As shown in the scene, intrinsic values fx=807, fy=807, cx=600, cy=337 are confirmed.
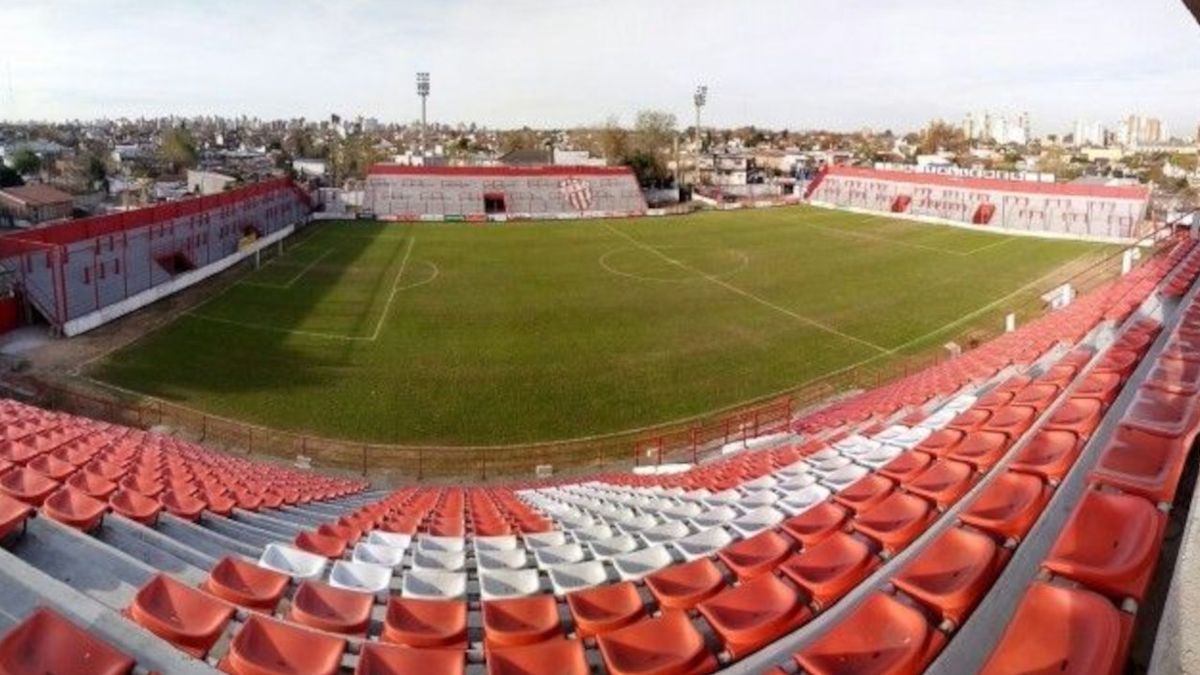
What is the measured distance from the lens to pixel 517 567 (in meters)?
7.87

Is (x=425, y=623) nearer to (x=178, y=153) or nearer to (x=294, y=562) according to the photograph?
(x=294, y=562)

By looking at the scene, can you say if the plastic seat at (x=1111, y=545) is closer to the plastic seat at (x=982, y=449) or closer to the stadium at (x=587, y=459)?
the stadium at (x=587, y=459)

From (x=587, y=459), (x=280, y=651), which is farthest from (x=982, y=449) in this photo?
(x=587, y=459)

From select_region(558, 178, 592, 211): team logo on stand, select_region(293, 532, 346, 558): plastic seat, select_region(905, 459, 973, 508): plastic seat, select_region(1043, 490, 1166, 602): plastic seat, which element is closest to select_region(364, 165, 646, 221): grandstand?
select_region(558, 178, 592, 211): team logo on stand

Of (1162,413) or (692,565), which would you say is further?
(1162,413)

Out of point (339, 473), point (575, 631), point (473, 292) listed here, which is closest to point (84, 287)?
point (473, 292)

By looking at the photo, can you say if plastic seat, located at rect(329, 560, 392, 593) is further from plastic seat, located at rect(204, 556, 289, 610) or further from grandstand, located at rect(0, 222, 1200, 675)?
plastic seat, located at rect(204, 556, 289, 610)

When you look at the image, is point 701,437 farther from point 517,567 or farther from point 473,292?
point 473,292

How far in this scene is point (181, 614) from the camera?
5.40 metres

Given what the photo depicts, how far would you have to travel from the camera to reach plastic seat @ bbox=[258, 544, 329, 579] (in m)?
7.27

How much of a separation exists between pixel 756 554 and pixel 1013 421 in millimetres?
4049

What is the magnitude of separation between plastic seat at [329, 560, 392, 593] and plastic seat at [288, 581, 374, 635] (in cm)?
41

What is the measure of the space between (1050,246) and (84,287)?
56872 millimetres

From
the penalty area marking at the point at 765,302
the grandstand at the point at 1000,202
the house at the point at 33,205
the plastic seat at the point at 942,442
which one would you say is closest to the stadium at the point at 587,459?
the plastic seat at the point at 942,442
